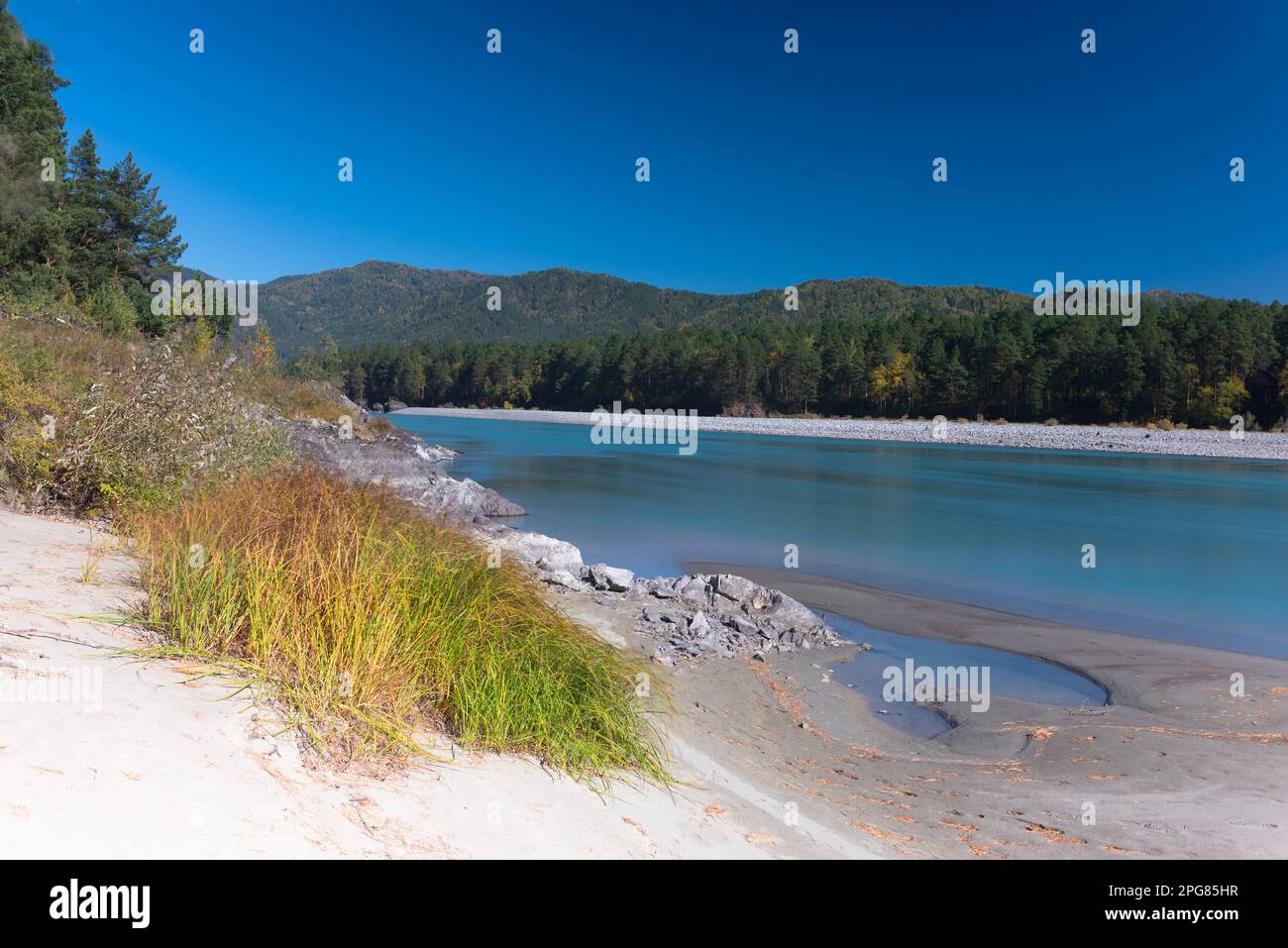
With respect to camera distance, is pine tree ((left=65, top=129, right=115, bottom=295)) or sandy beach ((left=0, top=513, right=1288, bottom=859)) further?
pine tree ((left=65, top=129, right=115, bottom=295))

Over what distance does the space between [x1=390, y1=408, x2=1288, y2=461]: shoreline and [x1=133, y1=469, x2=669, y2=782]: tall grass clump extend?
56298mm

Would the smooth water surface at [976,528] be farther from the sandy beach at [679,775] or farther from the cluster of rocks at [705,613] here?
the sandy beach at [679,775]

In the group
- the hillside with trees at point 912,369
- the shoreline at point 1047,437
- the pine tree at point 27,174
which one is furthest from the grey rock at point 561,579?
the shoreline at point 1047,437

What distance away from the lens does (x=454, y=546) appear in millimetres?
6426

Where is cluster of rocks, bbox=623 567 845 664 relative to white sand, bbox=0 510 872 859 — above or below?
below

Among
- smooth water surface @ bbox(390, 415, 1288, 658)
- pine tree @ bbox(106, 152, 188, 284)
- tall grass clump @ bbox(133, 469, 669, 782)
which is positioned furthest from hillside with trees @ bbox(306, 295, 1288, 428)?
tall grass clump @ bbox(133, 469, 669, 782)

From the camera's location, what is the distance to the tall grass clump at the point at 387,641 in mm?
4094

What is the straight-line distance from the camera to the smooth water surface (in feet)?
41.3

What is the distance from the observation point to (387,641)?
4297mm

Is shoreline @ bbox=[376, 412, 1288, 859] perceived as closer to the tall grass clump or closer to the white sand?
the white sand

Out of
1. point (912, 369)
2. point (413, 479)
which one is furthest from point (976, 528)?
point (912, 369)

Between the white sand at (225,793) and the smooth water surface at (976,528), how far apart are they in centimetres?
922

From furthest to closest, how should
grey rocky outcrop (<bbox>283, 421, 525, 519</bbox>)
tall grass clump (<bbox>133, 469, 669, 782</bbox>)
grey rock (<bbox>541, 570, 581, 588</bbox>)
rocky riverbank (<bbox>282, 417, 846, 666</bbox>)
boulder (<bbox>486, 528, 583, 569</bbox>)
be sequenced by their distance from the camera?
grey rocky outcrop (<bbox>283, 421, 525, 519</bbox>) < boulder (<bbox>486, 528, 583, 569</bbox>) < grey rock (<bbox>541, 570, 581, 588</bbox>) < rocky riverbank (<bbox>282, 417, 846, 666</bbox>) < tall grass clump (<bbox>133, 469, 669, 782</bbox>)

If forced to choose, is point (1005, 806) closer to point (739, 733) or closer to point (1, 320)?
point (739, 733)
